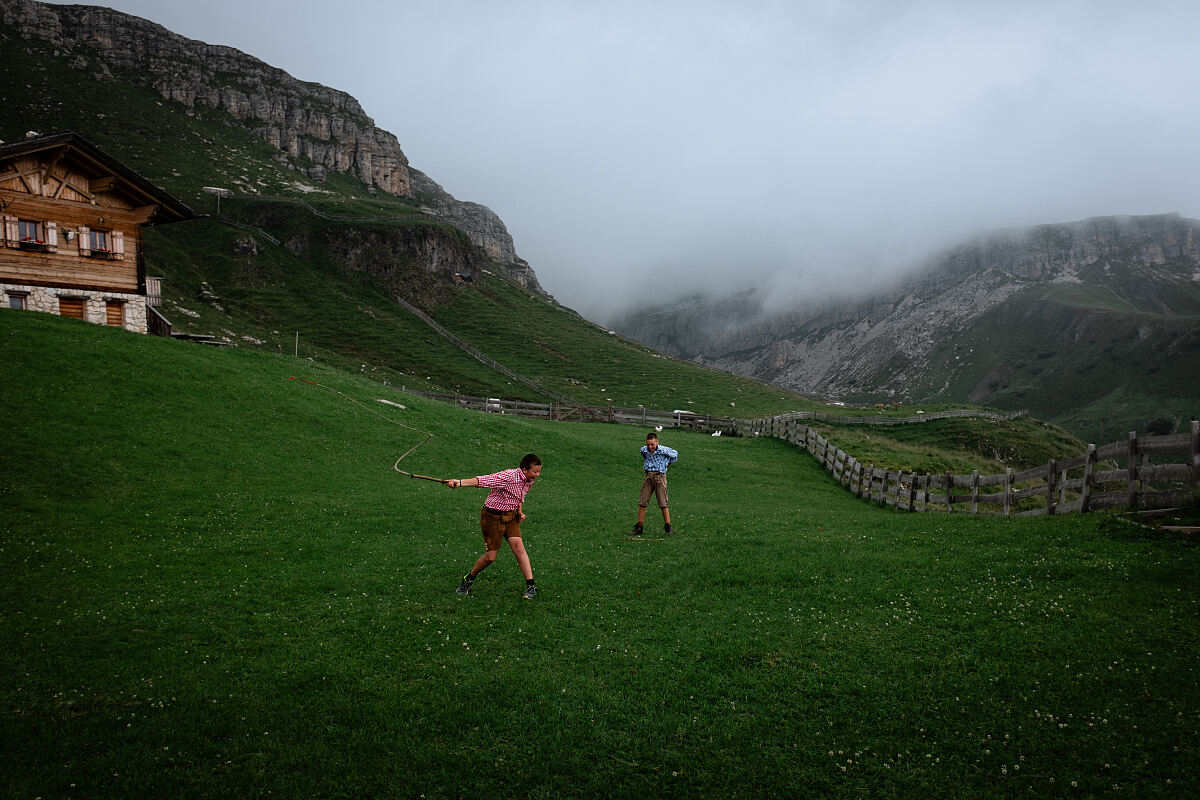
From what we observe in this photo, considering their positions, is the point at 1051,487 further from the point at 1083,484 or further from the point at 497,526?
the point at 497,526

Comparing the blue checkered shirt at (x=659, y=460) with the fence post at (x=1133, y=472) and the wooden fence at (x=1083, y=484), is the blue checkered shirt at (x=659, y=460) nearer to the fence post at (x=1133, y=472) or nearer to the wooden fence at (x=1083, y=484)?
the wooden fence at (x=1083, y=484)

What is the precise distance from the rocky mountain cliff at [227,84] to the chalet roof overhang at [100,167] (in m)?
141

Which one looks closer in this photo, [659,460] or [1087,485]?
[1087,485]

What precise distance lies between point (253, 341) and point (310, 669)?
72317mm

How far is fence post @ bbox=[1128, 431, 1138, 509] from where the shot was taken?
14148 millimetres

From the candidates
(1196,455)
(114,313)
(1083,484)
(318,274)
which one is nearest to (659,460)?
(1083,484)

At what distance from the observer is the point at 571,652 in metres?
10.5

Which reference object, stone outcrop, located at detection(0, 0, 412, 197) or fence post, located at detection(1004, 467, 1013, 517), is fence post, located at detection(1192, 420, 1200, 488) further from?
stone outcrop, located at detection(0, 0, 412, 197)

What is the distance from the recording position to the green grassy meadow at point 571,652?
23.8 feet

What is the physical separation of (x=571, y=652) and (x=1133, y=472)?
13.9m

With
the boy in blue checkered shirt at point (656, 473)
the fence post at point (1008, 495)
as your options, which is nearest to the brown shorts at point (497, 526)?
the boy in blue checkered shirt at point (656, 473)

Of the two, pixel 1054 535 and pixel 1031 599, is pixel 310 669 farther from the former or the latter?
pixel 1054 535

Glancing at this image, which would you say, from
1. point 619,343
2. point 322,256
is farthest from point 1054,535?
point 322,256

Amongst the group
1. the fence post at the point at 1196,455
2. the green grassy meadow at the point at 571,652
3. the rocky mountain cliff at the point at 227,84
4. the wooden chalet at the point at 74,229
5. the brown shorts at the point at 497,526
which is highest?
the rocky mountain cliff at the point at 227,84
